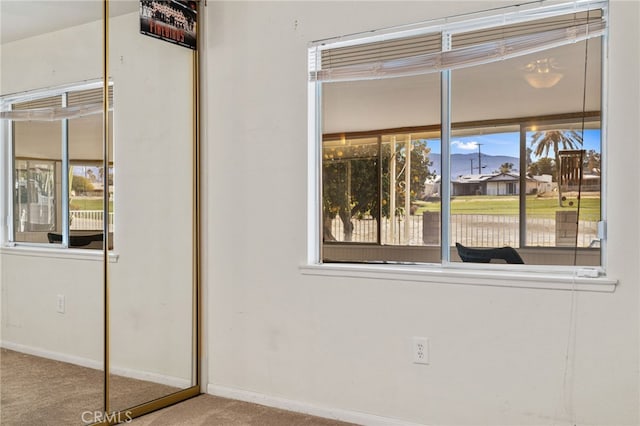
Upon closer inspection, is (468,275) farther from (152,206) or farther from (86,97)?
(86,97)

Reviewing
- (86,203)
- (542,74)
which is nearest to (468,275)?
(542,74)

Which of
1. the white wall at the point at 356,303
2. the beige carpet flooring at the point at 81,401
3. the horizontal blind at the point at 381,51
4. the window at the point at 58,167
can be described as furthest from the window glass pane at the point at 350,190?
the window at the point at 58,167

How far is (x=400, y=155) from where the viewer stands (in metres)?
2.94

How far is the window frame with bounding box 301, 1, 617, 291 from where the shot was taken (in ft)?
7.99

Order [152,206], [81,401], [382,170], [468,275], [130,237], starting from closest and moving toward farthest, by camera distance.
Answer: [468,275] → [81,401] → [382,170] → [130,237] → [152,206]

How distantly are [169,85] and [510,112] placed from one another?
190cm

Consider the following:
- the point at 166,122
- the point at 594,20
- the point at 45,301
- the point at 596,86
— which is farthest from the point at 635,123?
the point at 45,301

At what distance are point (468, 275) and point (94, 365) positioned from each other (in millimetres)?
1921

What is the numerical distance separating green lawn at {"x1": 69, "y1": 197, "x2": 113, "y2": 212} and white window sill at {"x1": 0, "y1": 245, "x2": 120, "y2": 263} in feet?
0.68

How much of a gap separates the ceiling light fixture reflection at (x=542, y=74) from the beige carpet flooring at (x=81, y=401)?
190cm

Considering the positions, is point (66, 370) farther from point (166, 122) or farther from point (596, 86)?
point (596, 86)

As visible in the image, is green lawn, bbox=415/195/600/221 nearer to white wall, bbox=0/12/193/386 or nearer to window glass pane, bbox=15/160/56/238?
white wall, bbox=0/12/193/386

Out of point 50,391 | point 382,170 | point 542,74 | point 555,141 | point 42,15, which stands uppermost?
point 42,15

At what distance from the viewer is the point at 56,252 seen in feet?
8.70
